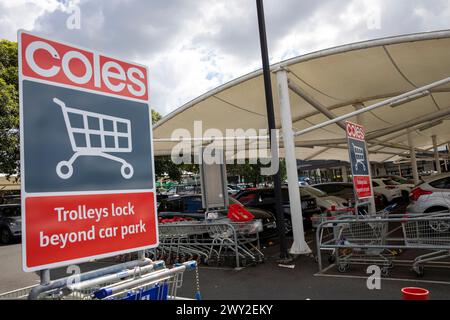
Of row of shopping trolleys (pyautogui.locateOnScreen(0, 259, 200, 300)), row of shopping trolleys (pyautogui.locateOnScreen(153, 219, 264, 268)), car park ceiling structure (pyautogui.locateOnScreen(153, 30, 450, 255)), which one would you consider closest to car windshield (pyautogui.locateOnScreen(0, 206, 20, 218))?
car park ceiling structure (pyautogui.locateOnScreen(153, 30, 450, 255))

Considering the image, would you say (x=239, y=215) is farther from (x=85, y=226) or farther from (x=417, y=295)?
(x=85, y=226)

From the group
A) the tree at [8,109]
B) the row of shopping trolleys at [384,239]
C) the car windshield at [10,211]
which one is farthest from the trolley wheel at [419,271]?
the car windshield at [10,211]

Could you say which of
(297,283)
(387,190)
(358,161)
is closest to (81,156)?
(297,283)

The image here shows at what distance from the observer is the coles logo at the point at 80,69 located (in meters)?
2.26

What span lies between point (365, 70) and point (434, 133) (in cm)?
1563

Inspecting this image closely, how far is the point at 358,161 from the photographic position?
319 inches

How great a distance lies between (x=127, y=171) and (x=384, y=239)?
559 cm

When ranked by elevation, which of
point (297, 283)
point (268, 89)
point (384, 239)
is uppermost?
point (268, 89)

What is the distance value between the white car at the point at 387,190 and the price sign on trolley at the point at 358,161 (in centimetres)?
1087

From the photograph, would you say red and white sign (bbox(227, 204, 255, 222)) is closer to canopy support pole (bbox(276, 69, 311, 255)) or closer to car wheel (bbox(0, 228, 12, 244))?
canopy support pole (bbox(276, 69, 311, 255))

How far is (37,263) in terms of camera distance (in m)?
2.10

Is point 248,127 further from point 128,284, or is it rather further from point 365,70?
point 128,284

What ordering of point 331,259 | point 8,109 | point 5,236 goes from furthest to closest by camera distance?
1. point 5,236
2. point 8,109
3. point 331,259
